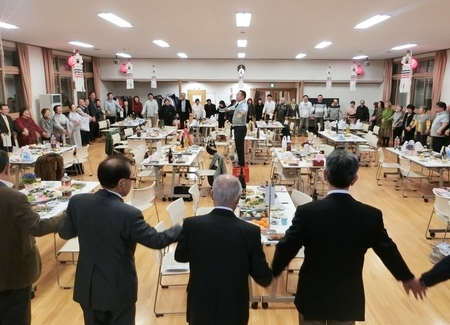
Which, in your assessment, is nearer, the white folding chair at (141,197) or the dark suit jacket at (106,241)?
the dark suit jacket at (106,241)

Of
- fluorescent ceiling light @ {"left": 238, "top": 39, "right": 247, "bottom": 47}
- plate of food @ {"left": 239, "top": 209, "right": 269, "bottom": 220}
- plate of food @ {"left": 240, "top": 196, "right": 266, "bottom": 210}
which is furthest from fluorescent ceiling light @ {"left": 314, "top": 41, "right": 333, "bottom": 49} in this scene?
plate of food @ {"left": 239, "top": 209, "right": 269, "bottom": 220}

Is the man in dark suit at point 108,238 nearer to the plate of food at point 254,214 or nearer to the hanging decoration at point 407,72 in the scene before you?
the plate of food at point 254,214

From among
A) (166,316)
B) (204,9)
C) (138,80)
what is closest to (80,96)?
(138,80)

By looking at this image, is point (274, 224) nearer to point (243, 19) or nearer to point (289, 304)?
point (289, 304)

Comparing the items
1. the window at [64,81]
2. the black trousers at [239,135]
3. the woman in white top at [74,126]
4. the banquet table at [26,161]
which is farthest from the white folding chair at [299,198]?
the window at [64,81]

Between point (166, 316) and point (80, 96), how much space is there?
14.3 metres

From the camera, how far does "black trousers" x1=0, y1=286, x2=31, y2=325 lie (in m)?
2.54

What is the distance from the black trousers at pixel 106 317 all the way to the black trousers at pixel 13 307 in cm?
66

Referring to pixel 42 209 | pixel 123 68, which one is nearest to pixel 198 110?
pixel 123 68

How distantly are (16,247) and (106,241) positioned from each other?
2.74ft

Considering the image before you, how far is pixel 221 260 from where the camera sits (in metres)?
1.91

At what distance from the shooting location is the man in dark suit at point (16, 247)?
2.35m

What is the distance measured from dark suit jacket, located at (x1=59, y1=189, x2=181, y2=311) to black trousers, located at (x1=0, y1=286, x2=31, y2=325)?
696 mm

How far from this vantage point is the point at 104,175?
7.04 ft
